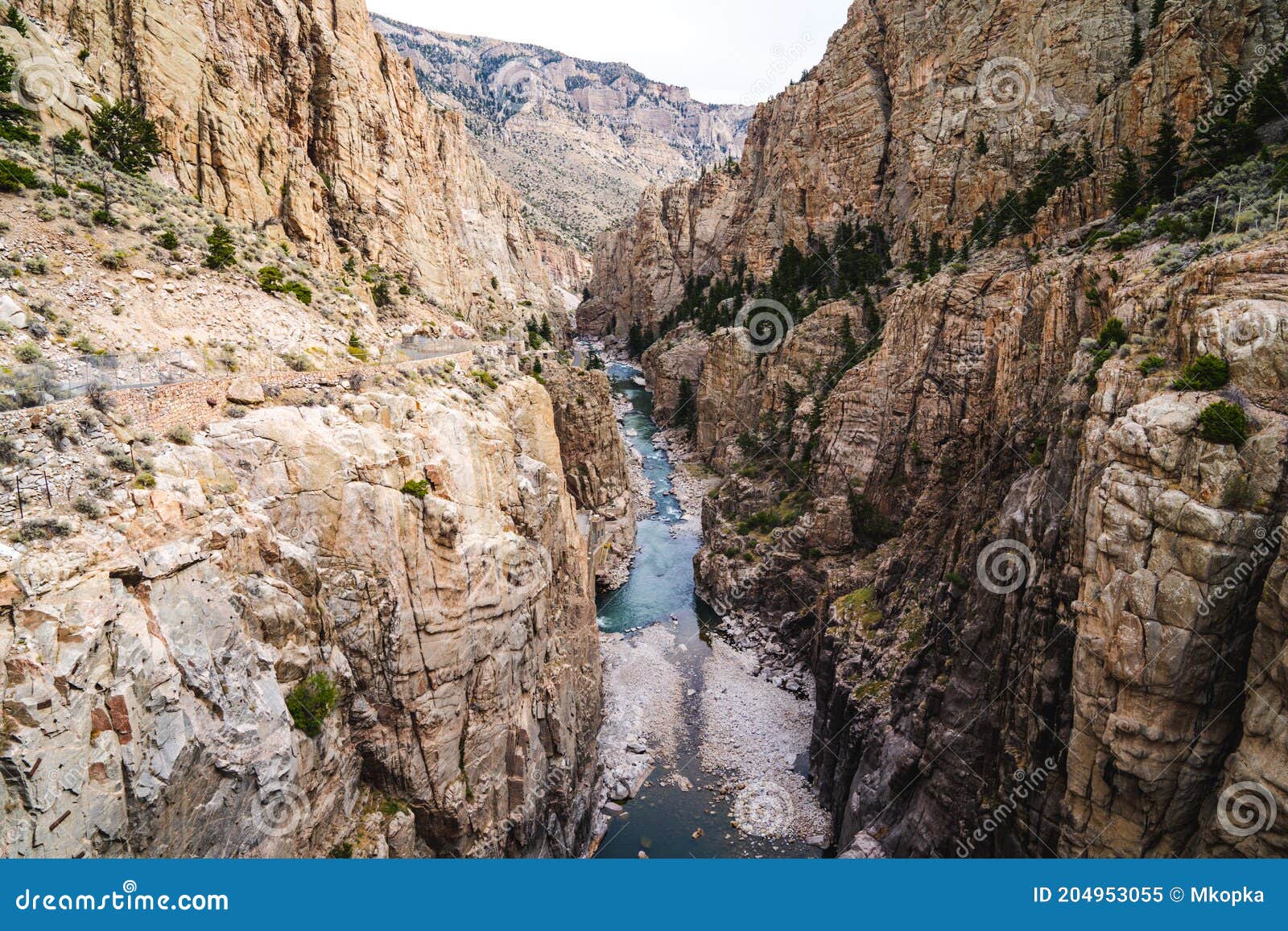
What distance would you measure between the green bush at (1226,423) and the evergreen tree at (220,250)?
30.4m

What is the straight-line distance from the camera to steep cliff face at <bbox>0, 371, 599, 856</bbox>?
467 inches

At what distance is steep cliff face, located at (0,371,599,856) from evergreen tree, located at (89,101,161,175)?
48.1 feet

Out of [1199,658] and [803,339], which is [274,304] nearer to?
[1199,658]

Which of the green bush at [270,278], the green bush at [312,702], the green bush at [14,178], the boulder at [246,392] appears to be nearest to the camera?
the green bush at [312,702]

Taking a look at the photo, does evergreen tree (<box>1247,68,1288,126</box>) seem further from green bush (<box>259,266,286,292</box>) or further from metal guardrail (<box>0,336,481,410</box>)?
green bush (<box>259,266,286,292</box>)

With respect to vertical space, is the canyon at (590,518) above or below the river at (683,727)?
above

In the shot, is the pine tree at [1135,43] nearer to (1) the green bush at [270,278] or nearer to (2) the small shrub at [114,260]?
(1) the green bush at [270,278]

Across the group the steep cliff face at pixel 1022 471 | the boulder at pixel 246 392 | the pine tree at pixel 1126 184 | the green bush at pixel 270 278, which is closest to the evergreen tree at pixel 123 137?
the green bush at pixel 270 278

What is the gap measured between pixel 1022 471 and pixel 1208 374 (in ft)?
34.7

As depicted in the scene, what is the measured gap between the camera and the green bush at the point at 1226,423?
14.7 m

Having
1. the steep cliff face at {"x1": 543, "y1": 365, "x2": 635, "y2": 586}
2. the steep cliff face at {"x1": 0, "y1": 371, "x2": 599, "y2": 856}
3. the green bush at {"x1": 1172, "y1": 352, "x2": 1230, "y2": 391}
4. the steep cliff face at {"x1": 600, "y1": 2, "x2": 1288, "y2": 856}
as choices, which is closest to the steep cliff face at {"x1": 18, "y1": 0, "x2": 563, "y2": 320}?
the steep cliff face at {"x1": 543, "y1": 365, "x2": 635, "y2": 586}

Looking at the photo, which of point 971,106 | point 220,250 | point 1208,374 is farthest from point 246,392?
point 971,106

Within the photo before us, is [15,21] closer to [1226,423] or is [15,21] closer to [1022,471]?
[1226,423]

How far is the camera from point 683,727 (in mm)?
37875
